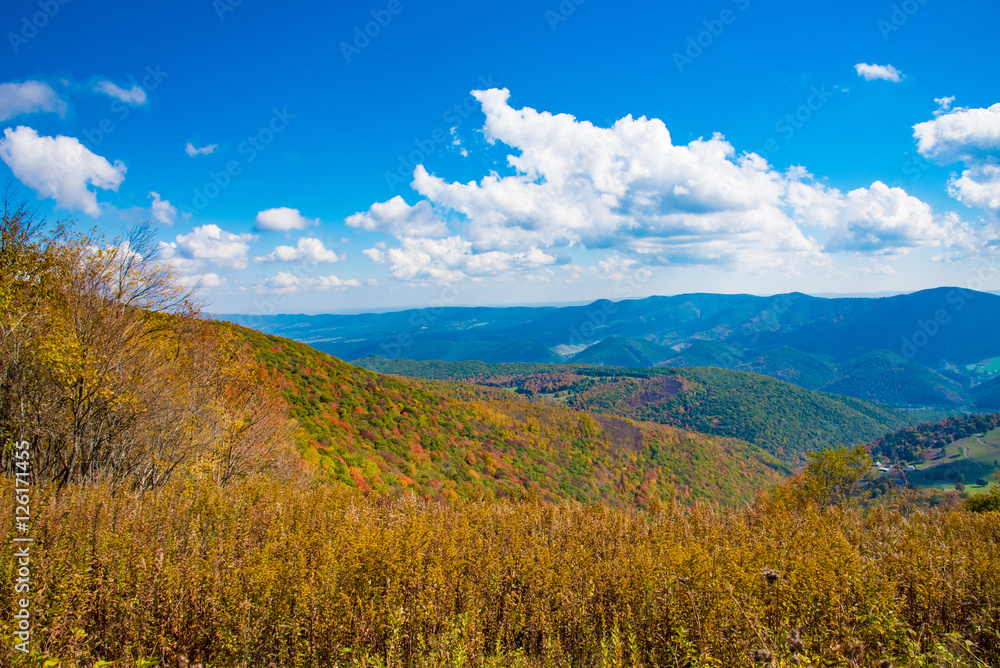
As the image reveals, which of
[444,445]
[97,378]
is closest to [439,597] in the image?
[97,378]

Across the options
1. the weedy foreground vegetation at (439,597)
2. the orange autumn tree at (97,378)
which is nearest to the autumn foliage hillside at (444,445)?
the orange autumn tree at (97,378)

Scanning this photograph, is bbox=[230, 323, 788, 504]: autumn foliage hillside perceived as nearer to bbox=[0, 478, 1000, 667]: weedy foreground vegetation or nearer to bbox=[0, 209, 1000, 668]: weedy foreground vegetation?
bbox=[0, 209, 1000, 668]: weedy foreground vegetation

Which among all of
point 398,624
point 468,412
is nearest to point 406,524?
point 398,624

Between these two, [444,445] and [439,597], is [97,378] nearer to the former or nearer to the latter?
[439,597]

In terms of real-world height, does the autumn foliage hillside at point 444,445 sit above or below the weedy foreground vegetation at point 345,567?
below

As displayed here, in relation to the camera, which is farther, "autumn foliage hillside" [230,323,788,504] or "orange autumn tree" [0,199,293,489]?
"autumn foliage hillside" [230,323,788,504]

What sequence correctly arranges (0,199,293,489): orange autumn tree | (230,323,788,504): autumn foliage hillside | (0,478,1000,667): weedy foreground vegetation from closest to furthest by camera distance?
(0,478,1000,667): weedy foreground vegetation → (0,199,293,489): orange autumn tree → (230,323,788,504): autumn foliage hillside

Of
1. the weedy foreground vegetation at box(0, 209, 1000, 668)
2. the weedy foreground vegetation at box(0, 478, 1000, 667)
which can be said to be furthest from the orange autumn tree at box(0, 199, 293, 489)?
the weedy foreground vegetation at box(0, 478, 1000, 667)

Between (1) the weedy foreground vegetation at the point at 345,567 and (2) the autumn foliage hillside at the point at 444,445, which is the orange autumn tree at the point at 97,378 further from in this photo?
(2) the autumn foliage hillside at the point at 444,445
